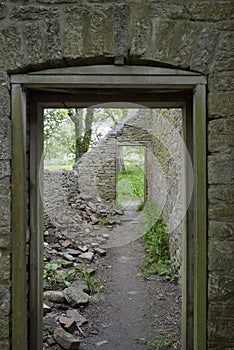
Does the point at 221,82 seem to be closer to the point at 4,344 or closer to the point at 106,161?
the point at 4,344

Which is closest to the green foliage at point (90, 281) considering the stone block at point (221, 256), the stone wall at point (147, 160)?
the stone wall at point (147, 160)

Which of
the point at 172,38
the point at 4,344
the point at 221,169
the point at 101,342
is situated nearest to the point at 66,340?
the point at 101,342

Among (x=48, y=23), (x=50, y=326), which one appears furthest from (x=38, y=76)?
(x=50, y=326)

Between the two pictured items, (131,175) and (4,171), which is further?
(131,175)

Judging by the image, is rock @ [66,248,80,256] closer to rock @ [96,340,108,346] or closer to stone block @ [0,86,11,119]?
rock @ [96,340,108,346]

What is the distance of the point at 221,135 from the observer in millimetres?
2264

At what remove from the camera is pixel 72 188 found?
945cm

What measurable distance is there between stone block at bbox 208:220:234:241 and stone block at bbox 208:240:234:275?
1.2 inches

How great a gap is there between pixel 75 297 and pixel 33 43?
3726 mm

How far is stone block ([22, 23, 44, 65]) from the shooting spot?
222cm

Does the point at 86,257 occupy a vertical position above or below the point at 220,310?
below

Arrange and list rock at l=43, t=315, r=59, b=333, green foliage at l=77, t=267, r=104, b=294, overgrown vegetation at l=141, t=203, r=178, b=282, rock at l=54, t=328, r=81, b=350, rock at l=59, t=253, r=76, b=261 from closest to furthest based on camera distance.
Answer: rock at l=54, t=328, r=81, b=350
rock at l=43, t=315, r=59, b=333
green foliage at l=77, t=267, r=104, b=294
overgrown vegetation at l=141, t=203, r=178, b=282
rock at l=59, t=253, r=76, b=261

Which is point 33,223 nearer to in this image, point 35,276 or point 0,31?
point 35,276

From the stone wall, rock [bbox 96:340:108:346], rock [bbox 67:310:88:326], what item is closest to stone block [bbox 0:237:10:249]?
rock [bbox 96:340:108:346]
